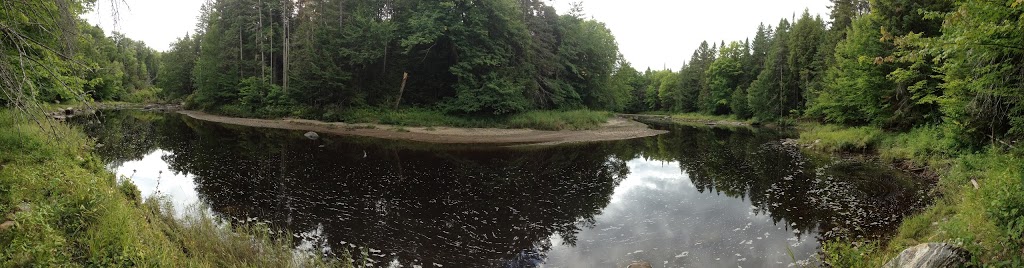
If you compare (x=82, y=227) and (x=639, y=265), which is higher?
(x=82, y=227)

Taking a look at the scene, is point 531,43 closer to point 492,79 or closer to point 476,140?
point 492,79

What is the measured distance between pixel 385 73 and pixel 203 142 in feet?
55.7

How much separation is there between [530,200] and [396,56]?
30.1 m

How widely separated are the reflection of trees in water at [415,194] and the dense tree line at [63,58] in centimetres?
424

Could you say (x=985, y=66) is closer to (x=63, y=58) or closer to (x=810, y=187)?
(x=810, y=187)

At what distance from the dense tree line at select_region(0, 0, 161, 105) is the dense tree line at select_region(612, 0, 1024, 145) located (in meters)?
12.6

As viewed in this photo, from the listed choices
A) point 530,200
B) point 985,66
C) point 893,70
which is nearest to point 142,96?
point 530,200

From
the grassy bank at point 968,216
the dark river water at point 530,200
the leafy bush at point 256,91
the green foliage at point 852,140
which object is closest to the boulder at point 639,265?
the dark river water at point 530,200

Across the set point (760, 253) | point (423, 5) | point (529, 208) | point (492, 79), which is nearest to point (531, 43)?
point (492, 79)

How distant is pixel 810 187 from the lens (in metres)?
15.3

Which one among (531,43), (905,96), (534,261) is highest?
(531,43)

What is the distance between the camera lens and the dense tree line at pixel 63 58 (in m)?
4.82

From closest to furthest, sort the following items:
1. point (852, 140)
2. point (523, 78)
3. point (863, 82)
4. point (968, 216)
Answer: point (968, 216)
point (863, 82)
point (852, 140)
point (523, 78)

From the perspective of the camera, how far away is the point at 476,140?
3017 centimetres
